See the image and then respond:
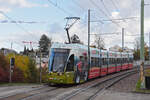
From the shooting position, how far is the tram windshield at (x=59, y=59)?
1772 centimetres

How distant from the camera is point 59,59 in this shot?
58.8ft

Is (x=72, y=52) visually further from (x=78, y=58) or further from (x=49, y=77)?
(x=49, y=77)

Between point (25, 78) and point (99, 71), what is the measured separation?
8.70 metres

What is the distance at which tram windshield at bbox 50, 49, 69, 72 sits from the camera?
698 inches

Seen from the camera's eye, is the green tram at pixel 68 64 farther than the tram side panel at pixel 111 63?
No

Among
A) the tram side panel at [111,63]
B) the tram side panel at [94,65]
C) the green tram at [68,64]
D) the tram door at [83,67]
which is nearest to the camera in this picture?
the green tram at [68,64]

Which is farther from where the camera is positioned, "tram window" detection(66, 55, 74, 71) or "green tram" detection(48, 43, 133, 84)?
"tram window" detection(66, 55, 74, 71)

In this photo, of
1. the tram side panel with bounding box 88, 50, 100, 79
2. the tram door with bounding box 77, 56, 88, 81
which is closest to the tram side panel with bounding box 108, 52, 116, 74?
the tram side panel with bounding box 88, 50, 100, 79

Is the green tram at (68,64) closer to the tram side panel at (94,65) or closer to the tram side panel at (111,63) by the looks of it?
the tram side panel at (94,65)

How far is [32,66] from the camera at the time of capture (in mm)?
29219

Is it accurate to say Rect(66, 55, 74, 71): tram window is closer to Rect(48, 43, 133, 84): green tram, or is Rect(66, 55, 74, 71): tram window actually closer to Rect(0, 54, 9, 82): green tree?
Rect(48, 43, 133, 84): green tram

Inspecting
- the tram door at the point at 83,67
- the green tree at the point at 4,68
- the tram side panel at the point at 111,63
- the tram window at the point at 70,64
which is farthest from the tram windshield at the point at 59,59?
the tram side panel at the point at 111,63

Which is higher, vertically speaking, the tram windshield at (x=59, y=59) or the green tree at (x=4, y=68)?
the tram windshield at (x=59, y=59)

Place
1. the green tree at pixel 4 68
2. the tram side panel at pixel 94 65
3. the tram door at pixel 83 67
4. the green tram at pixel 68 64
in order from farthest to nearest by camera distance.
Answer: the green tree at pixel 4 68 → the tram side panel at pixel 94 65 → the tram door at pixel 83 67 → the green tram at pixel 68 64
